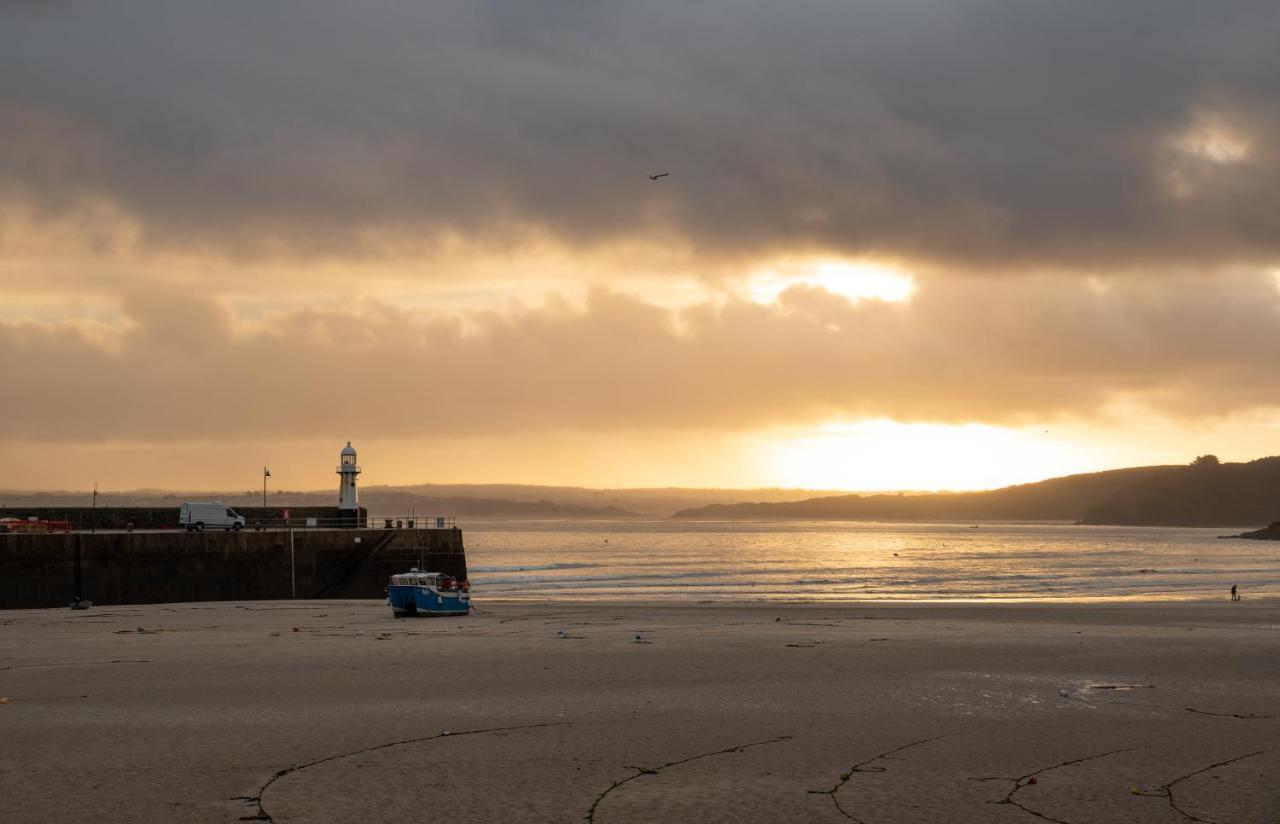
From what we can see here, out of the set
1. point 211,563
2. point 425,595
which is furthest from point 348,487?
point 425,595

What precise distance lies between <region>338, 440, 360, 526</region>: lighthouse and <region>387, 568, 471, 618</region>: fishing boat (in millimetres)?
23961

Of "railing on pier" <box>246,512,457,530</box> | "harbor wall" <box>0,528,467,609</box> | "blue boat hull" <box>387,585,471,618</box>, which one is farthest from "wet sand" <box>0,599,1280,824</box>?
"railing on pier" <box>246,512,457,530</box>

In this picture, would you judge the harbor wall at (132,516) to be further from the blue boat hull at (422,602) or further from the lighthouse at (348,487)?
the blue boat hull at (422,602)

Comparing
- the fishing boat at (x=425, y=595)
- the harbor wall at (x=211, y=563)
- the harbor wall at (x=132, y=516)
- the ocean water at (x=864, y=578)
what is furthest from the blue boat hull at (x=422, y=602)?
the harbor wall at (x=132, y=516)

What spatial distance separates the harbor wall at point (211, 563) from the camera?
154ft

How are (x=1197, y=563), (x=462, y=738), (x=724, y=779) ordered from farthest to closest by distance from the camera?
(x=1197, y=563)
(x=462, y=738)
(x=724, y=779)

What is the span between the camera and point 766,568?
309 feet

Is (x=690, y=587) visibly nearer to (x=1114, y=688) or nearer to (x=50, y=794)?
(x=1114, y=688)

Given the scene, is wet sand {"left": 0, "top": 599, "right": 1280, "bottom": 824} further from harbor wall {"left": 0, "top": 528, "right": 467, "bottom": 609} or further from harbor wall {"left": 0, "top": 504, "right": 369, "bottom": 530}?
harbor wall {"left": 0, "top": 504, "right": 369, "bottom": 530}

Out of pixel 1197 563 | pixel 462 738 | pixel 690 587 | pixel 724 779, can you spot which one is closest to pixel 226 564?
pixel 690 587

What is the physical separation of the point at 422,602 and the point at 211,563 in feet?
56.3

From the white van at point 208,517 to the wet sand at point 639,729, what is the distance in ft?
119

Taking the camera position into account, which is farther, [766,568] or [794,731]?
[766,568]

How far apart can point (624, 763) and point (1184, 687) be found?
35.2 feet
